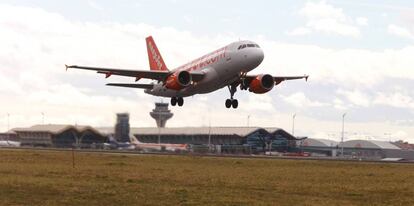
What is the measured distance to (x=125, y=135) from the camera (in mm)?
95625

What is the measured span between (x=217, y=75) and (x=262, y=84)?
5.01m

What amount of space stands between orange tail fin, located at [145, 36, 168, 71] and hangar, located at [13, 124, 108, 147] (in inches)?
646

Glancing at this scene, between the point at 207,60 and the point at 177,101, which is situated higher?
the point at 207,60

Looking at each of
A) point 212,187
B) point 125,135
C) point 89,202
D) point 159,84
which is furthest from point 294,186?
point 125,135

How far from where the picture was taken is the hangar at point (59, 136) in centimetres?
9581

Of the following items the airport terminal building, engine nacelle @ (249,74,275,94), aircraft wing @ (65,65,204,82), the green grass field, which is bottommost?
the green grass field

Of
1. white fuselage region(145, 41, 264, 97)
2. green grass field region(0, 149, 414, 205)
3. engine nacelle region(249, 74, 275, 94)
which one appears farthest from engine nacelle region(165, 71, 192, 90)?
green grass field region(0, 149, 414, 205)

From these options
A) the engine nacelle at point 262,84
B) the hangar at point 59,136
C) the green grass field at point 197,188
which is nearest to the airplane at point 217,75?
the engine nacelle at point 262,84

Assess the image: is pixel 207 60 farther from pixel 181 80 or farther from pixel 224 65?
pixel 224 65

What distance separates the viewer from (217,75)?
58.4 metres

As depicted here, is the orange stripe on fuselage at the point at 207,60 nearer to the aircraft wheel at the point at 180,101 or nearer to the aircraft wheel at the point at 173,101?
the aircraft wheel at the point at 173,101

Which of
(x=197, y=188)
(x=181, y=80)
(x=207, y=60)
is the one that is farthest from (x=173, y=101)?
(x=197, y=188)

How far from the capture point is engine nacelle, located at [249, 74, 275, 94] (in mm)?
60750

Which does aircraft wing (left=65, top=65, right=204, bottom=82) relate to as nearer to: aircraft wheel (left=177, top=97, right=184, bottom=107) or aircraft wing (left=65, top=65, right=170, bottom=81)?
aircraft wing (left=65, top=65, right=170, bottom=81)
